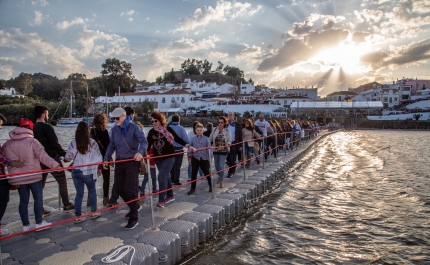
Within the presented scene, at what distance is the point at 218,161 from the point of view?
816cm

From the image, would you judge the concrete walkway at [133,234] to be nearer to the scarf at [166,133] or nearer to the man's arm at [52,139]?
the man's arm at [52,139]

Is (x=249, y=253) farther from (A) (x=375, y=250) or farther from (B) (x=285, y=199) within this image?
(B) (x=285, y=199)

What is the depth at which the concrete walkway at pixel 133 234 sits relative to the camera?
3809 millimetres

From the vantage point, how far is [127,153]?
15.7 ft

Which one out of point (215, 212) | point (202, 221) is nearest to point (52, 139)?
point (202, 221)

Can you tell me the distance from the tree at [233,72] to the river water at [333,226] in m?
114

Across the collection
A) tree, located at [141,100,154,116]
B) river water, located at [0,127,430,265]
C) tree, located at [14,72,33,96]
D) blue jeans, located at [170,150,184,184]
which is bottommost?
river water, located at [0,127,430,265]

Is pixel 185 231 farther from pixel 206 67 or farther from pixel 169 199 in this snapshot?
pixel 206 67

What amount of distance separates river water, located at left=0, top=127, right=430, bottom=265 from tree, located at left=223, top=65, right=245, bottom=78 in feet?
374

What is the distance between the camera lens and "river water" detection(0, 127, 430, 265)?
4.95 metres

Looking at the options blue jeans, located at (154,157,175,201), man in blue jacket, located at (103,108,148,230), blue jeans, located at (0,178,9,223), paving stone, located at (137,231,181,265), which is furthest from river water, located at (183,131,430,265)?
blue jeans, located at (0,178,9,223)

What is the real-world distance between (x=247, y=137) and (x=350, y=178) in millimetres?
4370

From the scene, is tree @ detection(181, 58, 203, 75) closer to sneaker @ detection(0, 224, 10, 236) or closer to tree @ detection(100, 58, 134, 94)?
tree @ detection(100, 58, 134, 94)

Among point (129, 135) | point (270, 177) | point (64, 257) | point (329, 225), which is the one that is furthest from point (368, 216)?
point (64, 257)
